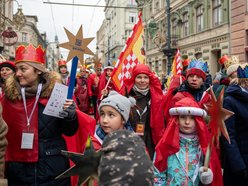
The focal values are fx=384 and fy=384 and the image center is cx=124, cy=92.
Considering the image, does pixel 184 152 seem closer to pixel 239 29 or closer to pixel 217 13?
pixel 239 29

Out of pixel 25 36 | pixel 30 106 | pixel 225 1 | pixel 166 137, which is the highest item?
pixel 25 36

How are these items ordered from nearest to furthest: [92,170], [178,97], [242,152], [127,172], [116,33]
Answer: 1. [127,172]
2. [92,170]
3. [242,152]
4. [178,97]
5. [116,33]

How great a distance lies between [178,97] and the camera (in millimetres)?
5230

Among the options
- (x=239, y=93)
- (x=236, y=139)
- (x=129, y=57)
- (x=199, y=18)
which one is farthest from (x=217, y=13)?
(x=236, y=139)

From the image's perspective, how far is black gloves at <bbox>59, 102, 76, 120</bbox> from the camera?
3254mm

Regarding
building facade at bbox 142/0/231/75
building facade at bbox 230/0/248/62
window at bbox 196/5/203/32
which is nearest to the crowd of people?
building facade at bbox 142/0/231/75

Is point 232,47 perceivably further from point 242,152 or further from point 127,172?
point 127,172

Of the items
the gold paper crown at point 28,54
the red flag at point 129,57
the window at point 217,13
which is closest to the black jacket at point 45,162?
the gold paper crown at point 28,54

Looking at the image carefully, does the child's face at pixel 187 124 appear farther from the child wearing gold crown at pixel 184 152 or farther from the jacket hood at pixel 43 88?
the jacket hood at pixel 43 88

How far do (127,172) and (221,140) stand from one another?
9.93 ft

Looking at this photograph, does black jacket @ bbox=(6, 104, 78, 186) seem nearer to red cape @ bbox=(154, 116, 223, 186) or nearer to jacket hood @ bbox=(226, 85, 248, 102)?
red cape @ bbox=(154, 116, 223, 186)

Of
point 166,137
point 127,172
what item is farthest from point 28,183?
point 127,172

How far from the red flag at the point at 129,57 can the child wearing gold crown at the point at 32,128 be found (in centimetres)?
328

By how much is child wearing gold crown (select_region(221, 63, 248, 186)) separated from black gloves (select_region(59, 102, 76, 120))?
1709mm
